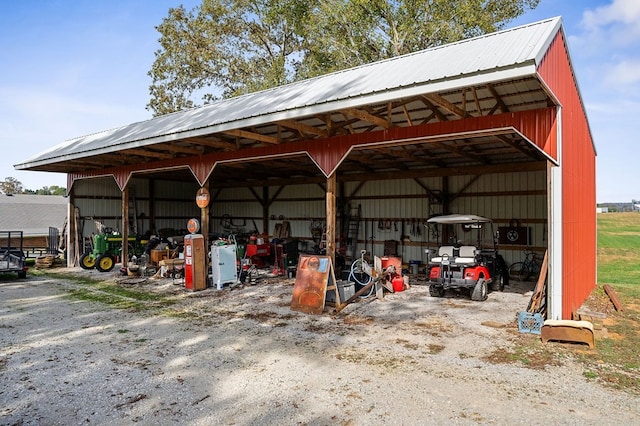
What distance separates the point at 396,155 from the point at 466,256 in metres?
3.32

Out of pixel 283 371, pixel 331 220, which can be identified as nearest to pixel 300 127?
pixel 331 220

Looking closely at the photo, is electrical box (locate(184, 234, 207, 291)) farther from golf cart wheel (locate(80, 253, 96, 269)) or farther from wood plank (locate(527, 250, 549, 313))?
wood plank (locate(527, 250, 549, 313))

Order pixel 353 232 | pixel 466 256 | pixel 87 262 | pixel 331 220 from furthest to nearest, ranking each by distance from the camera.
A: pixel 353 232 < pixel 87 262 < pixel 466 256 < pixel 331 220

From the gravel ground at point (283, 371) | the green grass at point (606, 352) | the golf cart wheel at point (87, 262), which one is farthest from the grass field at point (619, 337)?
the golf cart wheel at point (87, 262)

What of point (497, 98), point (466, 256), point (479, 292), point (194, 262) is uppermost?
point (497, 98)

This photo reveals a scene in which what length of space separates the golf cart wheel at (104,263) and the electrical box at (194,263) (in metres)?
4.40

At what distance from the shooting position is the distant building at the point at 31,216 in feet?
65.0

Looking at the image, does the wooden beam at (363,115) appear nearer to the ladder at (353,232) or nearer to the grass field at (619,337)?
the grass field at (619,337)

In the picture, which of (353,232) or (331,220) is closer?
(331,220)

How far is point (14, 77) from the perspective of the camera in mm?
10664

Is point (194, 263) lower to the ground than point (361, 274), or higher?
higher

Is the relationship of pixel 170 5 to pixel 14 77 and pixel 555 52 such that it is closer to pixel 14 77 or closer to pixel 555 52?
pixel 14 77

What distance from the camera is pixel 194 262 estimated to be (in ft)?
27.8

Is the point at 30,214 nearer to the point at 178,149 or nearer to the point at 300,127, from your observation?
the point at 178,149
